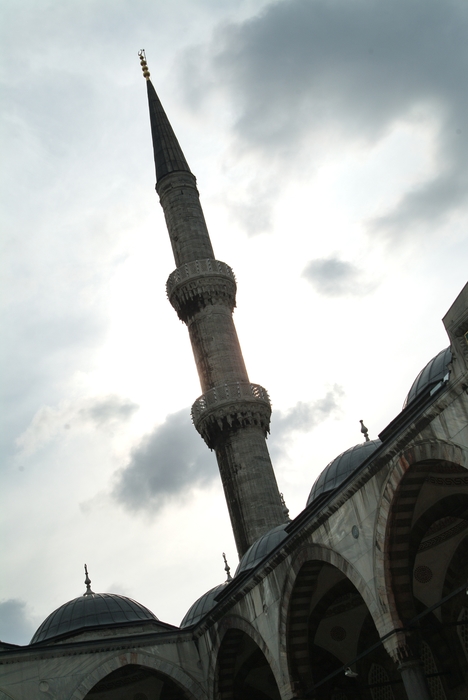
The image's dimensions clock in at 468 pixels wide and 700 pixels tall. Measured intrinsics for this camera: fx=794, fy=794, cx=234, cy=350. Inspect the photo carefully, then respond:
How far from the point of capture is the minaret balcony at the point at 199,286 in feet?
96.5

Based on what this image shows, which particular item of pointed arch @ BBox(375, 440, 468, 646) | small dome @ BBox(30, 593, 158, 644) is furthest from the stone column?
small dome @ BBox(30, 593, 158, 644)

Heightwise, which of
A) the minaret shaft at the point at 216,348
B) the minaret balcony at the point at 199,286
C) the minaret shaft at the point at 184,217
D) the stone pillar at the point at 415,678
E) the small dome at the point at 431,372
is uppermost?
the minaret shaft at the point at 184,217

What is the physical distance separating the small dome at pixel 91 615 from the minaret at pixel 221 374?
4166 millimetres

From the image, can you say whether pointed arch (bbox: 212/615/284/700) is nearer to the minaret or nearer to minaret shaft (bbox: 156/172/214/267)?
the minaret

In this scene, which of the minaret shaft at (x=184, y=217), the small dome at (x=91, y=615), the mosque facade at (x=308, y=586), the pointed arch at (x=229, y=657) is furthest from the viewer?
the minaret shaft at (x=184, y=217)

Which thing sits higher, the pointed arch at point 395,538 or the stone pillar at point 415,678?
the pointed arch at point 395,538

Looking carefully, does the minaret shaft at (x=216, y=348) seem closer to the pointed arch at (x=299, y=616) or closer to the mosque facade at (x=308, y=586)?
the mosque facade at (x=308, y=586)

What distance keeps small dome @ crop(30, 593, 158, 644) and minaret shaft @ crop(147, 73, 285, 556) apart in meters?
4.16

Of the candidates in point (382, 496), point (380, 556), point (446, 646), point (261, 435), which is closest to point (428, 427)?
point (382, 496)

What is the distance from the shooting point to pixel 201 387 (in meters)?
28.5

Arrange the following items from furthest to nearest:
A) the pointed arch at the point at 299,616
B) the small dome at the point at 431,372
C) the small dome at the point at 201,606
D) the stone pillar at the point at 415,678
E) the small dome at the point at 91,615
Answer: the small dome at the point at 201,606
the small dome at the point at 91,615
the small dome at the point at 431,372
the pointed arch at the point at 299,616
the stone pillar at the point at 415,678

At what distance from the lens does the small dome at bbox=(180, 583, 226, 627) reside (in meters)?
25.3

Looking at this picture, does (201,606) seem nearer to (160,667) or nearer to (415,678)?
(160,667)

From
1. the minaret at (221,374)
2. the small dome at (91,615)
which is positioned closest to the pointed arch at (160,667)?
the small dome at (91,615)
